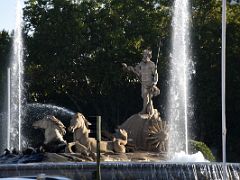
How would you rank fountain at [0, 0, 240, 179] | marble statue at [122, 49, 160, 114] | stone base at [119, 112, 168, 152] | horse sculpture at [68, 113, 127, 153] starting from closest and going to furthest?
fountain at [0, 0, 240, 179] < horse sculpture at [68, 113, 127, 153] < stone base at [119, 112, 168, 152] < marble statue at [122, 49, 160, 114]

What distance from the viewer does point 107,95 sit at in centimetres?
5428

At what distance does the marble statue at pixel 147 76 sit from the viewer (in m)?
33.8

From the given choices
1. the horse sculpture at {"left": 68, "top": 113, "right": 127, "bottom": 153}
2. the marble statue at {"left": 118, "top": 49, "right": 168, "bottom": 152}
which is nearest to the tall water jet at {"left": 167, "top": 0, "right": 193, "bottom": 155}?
the marble statue at {"left": 118, "top": 49, "right": 168, "bottom": 152}

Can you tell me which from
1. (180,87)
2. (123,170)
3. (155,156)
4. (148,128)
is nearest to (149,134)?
(148,128)

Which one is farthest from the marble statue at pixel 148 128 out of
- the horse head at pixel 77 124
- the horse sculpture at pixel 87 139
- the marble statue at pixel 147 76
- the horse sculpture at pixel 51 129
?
the horse sculpture at pixel 51 129

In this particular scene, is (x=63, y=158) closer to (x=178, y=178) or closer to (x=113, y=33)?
(x=178, y=178)

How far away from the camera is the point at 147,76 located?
33.9 m

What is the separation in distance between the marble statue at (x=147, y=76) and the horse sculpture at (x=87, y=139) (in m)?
2.79

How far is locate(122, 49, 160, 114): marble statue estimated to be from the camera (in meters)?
33.8

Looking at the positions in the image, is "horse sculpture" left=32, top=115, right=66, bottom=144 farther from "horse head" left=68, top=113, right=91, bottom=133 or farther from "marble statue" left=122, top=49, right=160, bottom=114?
"marble statue" left=122, top=49, right=160, bottom=114

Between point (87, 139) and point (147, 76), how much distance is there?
4.32 metres

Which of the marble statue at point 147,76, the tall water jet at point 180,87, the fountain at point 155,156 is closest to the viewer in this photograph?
the fountain at point 155,156

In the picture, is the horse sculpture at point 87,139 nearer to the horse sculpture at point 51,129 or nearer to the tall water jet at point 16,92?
the horse sculpture at point 51,129

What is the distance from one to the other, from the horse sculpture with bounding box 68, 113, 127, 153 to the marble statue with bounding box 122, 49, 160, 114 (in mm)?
2792
